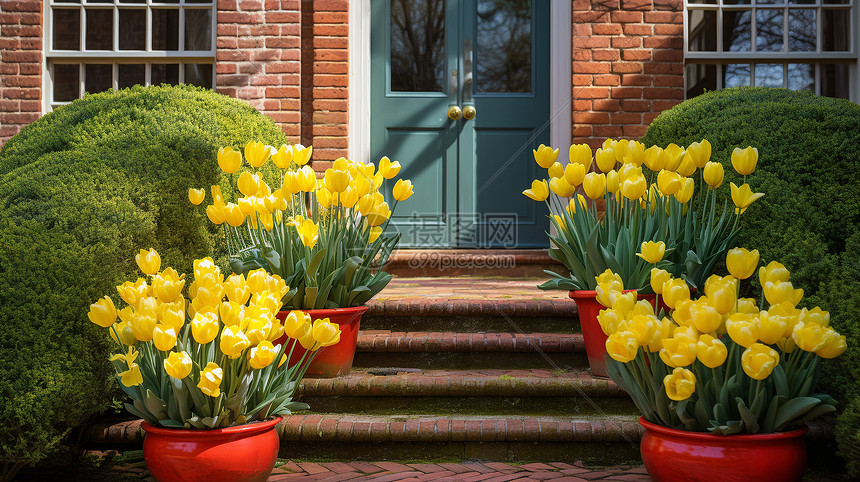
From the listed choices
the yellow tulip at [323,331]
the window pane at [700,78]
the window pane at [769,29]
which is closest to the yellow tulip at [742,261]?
the yellow tulip at [323,331]

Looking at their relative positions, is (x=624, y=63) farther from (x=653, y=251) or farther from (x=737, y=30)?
A: (x=653, y=251)

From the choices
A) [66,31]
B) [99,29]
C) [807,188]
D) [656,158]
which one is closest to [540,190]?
[656,158]

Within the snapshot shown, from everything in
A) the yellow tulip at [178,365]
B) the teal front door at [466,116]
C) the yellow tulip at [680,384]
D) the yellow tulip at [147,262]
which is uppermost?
the teal front door at [466,116]

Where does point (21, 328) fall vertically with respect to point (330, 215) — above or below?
below

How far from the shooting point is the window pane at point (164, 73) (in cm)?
530

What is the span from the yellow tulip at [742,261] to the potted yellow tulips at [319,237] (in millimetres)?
1393

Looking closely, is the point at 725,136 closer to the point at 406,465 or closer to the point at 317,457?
the point at 406,465

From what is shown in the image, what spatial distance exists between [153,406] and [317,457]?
30.3 inches

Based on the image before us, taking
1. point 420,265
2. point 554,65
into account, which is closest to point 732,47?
point 554,65

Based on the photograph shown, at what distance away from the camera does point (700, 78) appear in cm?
522

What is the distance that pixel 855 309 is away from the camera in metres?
2.04

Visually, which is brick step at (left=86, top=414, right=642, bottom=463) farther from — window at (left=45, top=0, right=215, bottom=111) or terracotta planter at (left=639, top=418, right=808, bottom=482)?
window at (left=45, top=0, right=215, bottom=111)

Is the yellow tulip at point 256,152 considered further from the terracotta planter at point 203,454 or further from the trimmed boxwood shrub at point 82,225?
the terracotta planter at point 203,454

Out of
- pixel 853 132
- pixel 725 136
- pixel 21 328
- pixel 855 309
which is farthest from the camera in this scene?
pixel 725 136
